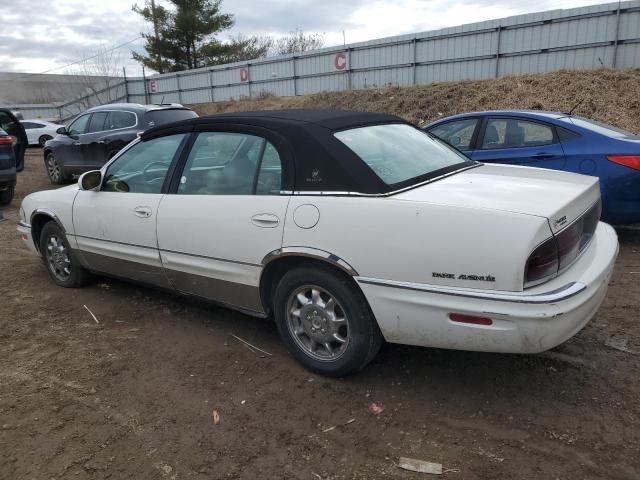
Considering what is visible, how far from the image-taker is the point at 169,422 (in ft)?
9.28

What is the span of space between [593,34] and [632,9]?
1.02 metres

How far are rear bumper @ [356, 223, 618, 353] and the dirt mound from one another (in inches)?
397

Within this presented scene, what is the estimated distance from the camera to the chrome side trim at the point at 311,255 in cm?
284

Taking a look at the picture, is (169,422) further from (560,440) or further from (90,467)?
(560,440)

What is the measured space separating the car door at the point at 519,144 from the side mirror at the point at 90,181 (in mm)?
4168

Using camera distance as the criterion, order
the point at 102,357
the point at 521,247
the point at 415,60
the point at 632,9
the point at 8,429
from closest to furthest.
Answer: the point at 521,247 < the point at 8,429 < the point at 102,357 < the point at 632,9 < the point at 415,60

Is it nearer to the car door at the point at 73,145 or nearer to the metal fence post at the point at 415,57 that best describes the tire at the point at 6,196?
the car door at the point at 73,145

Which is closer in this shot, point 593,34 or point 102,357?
point 102,357

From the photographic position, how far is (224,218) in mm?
3367

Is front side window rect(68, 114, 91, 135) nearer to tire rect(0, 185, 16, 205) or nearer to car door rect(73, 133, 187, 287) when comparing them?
tire rect(0, 185, 16, 205)

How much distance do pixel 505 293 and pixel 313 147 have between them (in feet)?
4.53

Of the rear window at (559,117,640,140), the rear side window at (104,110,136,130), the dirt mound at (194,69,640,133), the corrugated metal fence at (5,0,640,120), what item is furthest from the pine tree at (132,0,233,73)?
the rear window at (559,117,640,140)

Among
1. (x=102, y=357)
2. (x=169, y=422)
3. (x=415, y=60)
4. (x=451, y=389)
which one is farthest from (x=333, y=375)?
(x=415, y=60)

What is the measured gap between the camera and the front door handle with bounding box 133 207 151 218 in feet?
12.7
